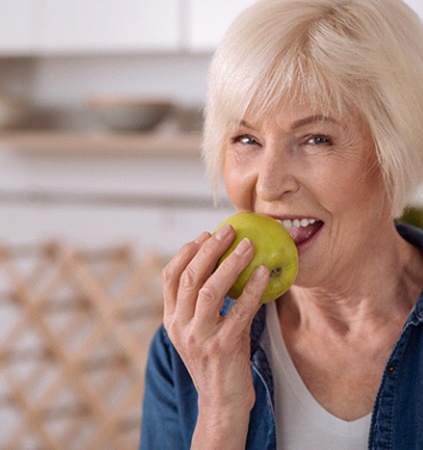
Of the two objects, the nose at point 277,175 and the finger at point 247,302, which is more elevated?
the nose at point 277,175

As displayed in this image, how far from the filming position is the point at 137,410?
255 cm

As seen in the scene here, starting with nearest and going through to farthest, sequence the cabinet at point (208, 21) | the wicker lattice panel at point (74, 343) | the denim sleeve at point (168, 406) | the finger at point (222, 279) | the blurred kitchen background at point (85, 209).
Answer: the finger at point (222, 279)
the denim sleeve at point (168, 406)
the cabinet at point (208, 21)
the blurred kitchen background at point (85, 209)
the wicker lattice panel at point (74, 343)

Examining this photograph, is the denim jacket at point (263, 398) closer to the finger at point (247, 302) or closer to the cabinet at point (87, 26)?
A: the finger at point (247, 302)

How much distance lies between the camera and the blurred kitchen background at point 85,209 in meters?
2.33

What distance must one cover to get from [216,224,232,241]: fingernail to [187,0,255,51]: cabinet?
1.31 meters

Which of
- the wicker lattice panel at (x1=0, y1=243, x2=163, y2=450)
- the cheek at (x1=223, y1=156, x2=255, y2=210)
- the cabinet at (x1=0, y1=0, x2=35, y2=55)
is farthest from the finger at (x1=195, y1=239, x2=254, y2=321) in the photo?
the cabinet at (x1=0, y1=0, x2=35, y2=55)

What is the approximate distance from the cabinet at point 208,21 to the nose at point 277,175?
1.27 metres

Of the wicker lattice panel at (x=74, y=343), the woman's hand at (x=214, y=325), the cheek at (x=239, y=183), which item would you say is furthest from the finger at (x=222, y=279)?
the wicker lattice panel at (x=74, y=343)

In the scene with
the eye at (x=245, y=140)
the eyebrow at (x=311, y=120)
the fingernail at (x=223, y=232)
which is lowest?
the fingernail at (x=223, y=232)

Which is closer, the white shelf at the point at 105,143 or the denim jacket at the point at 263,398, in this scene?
the denim jacket at the point at 263,398

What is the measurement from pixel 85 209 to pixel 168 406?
153 centimetres

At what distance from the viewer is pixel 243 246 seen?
3.08 feet

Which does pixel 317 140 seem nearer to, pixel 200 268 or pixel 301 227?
pixel 301 227

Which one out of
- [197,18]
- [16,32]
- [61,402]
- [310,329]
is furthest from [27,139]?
[310,329]
